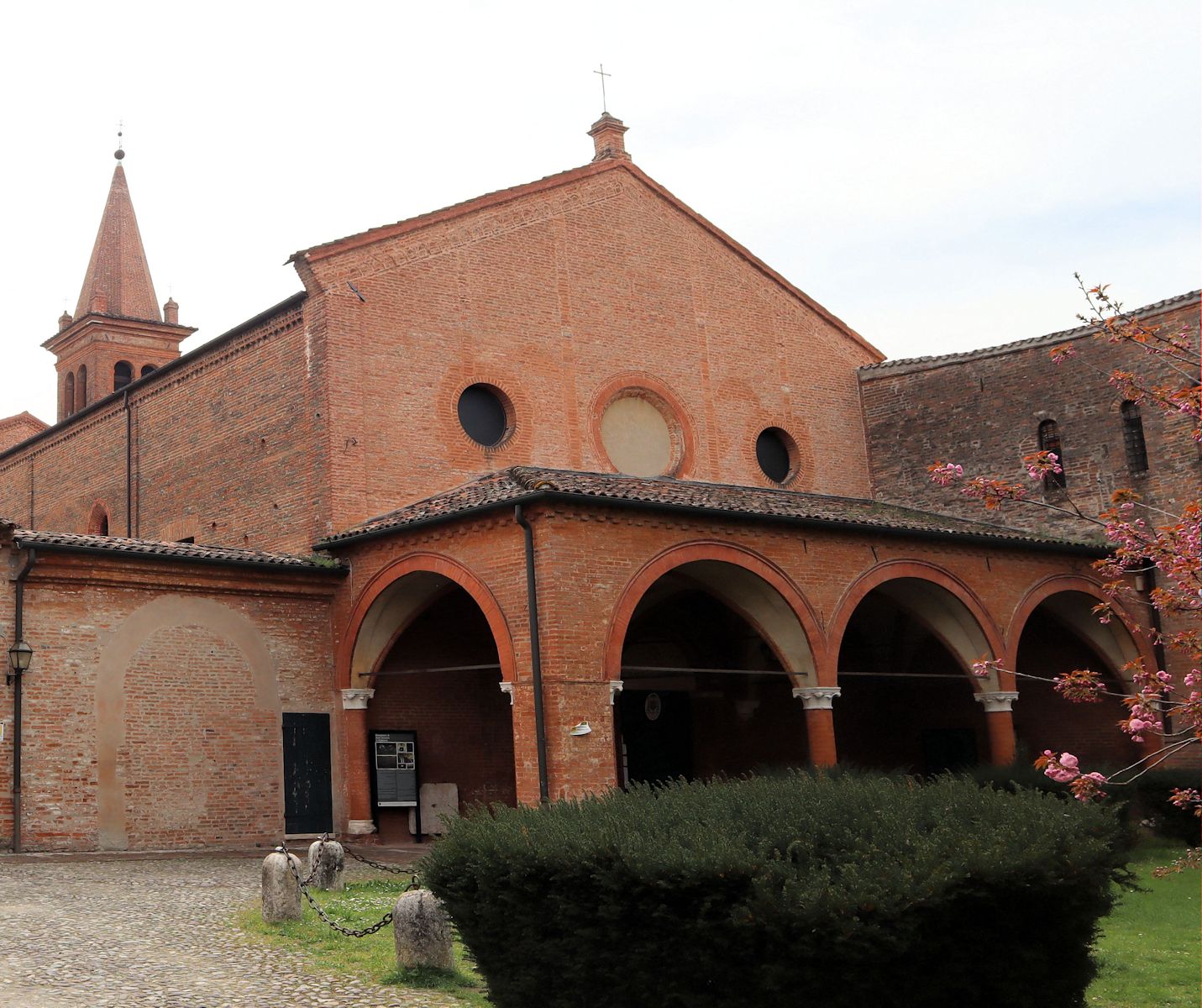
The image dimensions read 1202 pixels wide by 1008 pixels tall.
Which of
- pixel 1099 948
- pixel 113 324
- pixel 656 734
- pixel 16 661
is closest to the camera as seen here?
pixel 1099 948

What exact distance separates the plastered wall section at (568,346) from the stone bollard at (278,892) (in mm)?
8059

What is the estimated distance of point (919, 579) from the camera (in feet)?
59.4

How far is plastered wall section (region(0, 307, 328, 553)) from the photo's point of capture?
18.4m

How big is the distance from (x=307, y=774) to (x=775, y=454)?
984 cm

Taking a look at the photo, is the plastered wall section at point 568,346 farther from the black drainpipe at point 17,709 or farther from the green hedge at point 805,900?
the green hedge at point 805,900

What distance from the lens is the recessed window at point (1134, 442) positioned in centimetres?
2094

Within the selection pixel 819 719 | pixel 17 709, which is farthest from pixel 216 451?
pixel 819 719

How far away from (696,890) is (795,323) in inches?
723

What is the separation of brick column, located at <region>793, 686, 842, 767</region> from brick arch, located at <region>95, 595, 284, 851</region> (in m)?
6.45

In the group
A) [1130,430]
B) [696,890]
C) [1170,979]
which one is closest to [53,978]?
[696,890]

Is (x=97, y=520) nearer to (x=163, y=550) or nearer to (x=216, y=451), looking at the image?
(x=216, y=451)

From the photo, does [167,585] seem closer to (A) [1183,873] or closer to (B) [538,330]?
(B) [538,330]

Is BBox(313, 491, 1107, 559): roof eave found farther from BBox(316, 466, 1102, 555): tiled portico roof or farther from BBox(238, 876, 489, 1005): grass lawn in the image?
BBox(238, 876, 489, 1005): grass lawn

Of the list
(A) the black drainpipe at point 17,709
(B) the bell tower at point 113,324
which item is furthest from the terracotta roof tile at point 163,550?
(B) the bell tower at point 113,324
